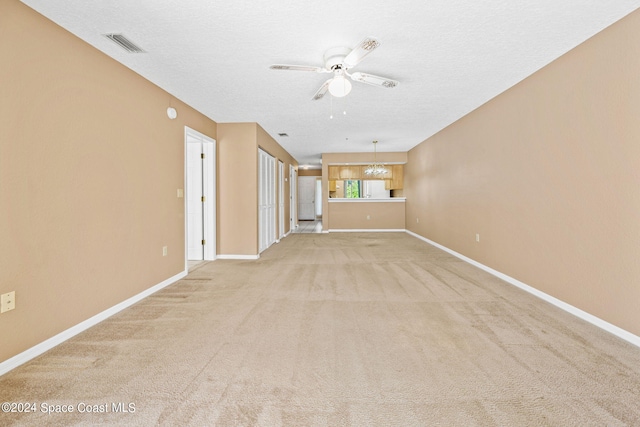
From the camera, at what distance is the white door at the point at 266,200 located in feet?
18.3

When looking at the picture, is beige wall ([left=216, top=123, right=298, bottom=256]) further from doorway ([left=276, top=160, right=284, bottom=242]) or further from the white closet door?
doorway ([left=276, top=160, right=284, bottom=242])

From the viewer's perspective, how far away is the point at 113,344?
6.96 feet

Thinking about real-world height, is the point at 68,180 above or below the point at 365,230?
above

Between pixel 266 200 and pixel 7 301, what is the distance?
4.43 meters

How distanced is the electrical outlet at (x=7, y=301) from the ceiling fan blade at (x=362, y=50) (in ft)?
9.54

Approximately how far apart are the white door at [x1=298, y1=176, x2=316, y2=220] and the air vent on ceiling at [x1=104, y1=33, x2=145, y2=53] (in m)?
10.3

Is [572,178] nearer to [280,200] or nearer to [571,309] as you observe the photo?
[571,309]

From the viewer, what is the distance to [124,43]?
2473 mm

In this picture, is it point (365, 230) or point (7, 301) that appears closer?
point (7, 301)

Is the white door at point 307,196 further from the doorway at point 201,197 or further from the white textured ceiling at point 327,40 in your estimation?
the white textured ceiling at point 327,40

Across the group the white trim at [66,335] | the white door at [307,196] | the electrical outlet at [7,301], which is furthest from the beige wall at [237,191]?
the white door at [307,196]

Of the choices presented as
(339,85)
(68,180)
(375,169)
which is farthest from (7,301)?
(375,169)

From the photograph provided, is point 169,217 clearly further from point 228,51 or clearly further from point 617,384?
point 617,384

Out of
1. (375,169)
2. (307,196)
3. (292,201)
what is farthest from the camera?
(307,196)
